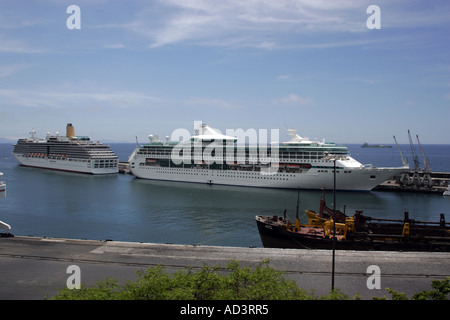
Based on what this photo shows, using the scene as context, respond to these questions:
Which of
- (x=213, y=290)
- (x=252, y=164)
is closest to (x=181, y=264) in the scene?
(x=213, y=290)

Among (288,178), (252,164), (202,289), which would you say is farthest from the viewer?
(252,164)

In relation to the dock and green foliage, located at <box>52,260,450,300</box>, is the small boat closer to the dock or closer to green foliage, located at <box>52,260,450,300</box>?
the dock

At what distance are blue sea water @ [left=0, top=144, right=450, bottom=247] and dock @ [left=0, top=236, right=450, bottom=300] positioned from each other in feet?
18.9

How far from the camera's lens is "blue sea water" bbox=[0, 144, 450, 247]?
2425 centimetres

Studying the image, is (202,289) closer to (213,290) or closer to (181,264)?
(213,290)

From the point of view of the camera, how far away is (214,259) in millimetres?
15445

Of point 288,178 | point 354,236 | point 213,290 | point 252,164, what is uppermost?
point 252,164

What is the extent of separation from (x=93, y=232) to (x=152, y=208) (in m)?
8.89

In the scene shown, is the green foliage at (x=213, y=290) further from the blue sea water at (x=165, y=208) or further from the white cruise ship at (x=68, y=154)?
the white cruise ship at (x=68, y=154)

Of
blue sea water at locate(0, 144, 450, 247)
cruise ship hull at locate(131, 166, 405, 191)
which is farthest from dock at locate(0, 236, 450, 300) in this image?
cruise ship hull at locate(131, 166, 405, 191)

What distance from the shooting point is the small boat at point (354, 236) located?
19438 mm

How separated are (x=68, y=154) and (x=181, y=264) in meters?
61.1

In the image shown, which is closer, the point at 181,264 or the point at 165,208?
the point at 181,264

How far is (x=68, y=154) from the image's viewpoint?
225 feet
